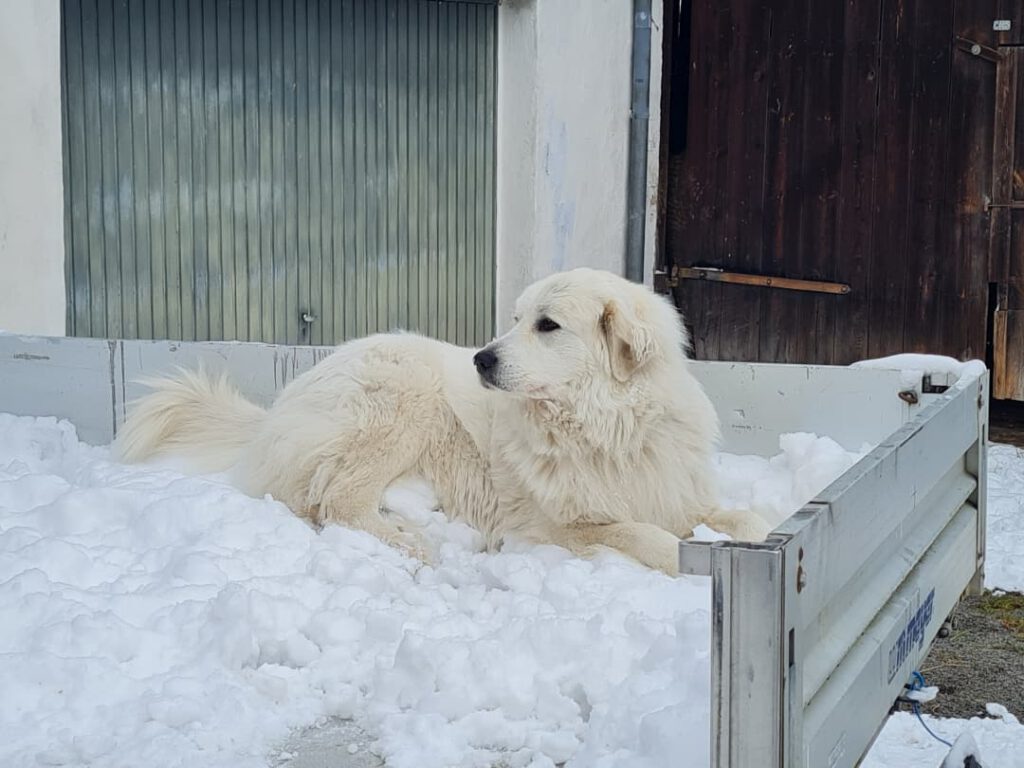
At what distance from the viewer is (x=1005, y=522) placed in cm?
550

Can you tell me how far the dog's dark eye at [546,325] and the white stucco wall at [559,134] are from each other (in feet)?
11.2

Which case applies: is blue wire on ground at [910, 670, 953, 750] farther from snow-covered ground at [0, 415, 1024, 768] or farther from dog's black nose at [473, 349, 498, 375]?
dog's black nose at [473, 349, 498, 375]

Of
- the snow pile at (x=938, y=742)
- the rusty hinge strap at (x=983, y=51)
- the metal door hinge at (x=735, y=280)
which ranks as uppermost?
the rusty hinge strap at (x=983, y=51)

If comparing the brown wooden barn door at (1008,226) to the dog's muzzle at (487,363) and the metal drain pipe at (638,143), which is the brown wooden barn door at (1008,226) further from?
the dog's muzzle at (487,363)

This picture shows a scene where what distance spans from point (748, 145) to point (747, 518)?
5.01 metres

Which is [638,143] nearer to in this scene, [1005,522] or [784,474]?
[1005,522]

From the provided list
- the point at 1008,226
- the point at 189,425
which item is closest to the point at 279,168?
the point at 189,425

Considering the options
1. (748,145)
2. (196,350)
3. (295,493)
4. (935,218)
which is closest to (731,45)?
(748,145)

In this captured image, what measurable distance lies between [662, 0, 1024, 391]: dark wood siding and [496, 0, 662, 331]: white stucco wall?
78cm

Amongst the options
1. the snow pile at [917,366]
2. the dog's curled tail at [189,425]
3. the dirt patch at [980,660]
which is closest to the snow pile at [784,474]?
the snow pile at [917,366]

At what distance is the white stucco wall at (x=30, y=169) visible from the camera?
5691 mm

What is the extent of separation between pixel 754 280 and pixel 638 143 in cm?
129

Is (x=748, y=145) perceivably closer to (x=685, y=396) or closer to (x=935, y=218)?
(x=935, y=218)

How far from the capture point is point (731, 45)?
28.0ft
